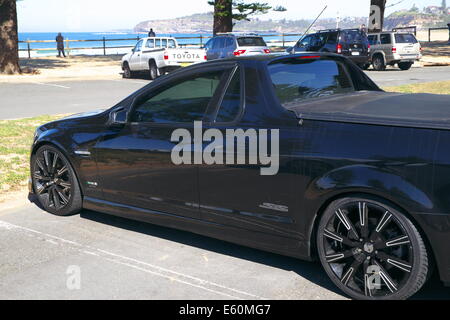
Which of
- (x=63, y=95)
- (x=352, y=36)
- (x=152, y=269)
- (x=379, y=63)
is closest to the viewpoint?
(x=152, y=269)

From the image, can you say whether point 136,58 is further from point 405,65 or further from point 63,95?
point 405,65

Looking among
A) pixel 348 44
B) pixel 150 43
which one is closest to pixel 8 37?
pixel 150 43

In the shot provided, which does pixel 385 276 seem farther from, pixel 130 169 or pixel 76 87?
pixel 76 87

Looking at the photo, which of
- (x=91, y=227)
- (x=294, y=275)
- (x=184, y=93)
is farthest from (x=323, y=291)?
(x=91, y=227)

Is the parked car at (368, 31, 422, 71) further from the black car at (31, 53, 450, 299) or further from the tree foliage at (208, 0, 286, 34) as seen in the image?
the black car at (31, 53, 450, 299)

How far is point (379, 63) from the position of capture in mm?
28484

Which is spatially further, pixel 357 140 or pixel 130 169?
pixel 130 169

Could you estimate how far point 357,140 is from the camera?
3967mm

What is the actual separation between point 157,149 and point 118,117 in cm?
60

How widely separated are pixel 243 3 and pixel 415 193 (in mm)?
32259

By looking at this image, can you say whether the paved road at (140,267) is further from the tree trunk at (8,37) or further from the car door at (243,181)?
the tree trunk at (8,37)

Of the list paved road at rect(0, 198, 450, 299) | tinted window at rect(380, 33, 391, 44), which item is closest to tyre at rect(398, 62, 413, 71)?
tinted window at rect(380, 33, 391, 44)

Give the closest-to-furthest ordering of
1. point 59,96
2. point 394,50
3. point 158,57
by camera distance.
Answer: point 59,96, point 158,57, point 394,50

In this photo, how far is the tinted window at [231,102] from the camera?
4.71 meters
